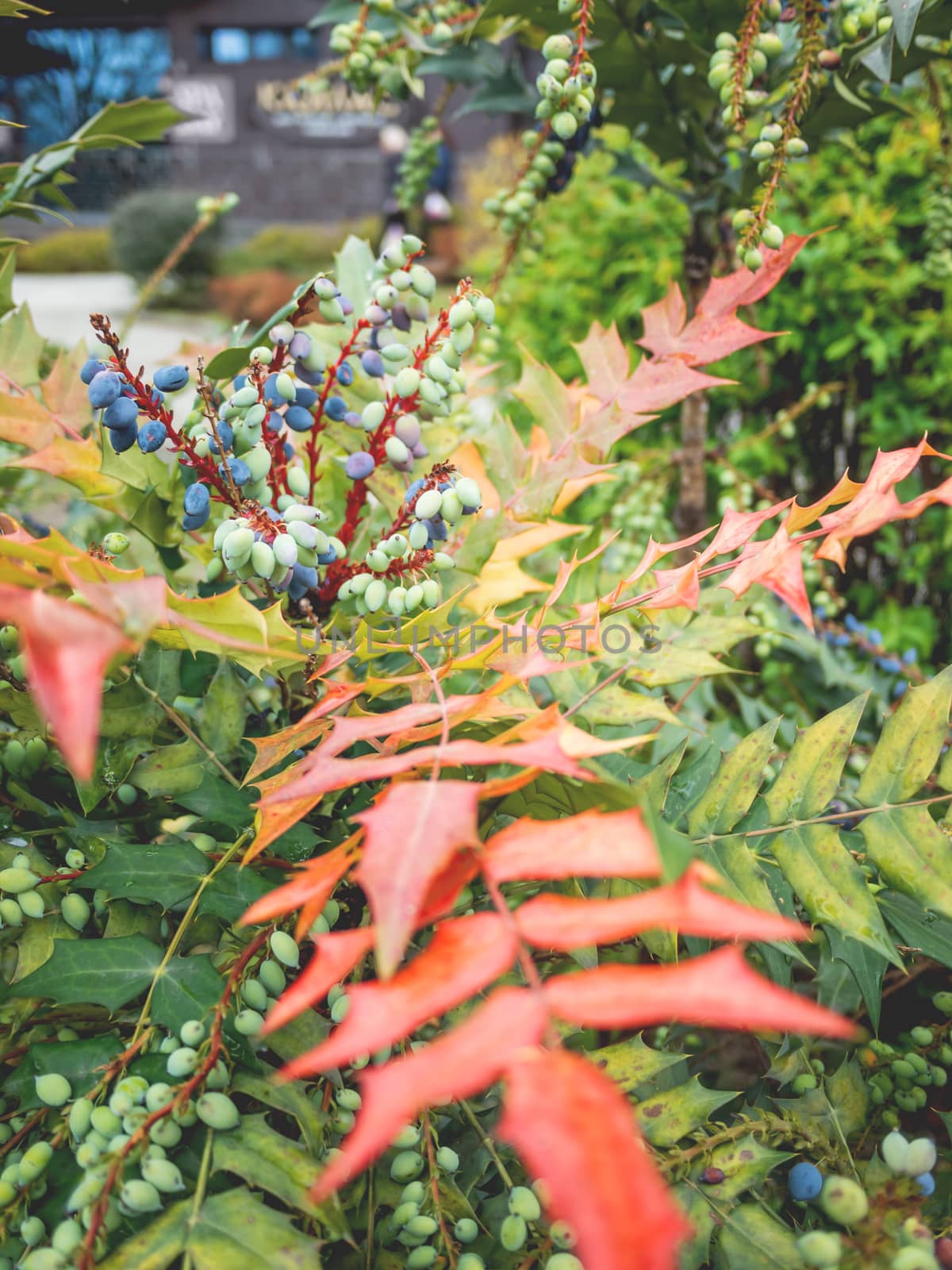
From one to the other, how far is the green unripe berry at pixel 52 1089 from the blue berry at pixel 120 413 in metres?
0.33

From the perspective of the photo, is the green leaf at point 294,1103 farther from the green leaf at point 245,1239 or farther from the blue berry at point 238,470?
the blue berry at point 238,470

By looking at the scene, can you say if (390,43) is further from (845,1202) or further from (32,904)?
(845,1202)

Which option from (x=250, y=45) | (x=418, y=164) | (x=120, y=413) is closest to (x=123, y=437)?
(x=120, y=413)

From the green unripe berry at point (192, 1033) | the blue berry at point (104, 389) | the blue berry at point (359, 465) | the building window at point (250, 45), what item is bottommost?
the green unripe berry at point (192, 1033)

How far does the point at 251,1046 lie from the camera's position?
44cm

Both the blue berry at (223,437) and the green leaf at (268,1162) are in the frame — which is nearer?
the green leaf at (268,1162)

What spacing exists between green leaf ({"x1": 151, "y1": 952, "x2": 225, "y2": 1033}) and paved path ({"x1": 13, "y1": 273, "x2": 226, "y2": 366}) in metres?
5.50

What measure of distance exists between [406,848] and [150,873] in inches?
9.9

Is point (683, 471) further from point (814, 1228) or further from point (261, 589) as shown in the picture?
point (814, 1228)

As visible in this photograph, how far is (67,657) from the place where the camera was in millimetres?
230

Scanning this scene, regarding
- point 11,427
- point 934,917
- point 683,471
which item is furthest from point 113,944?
point 683,471

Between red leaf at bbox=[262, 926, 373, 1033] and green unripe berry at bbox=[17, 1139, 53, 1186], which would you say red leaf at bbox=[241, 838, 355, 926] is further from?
green unripe berry at bbox=[17, 1139, 53, 1186]

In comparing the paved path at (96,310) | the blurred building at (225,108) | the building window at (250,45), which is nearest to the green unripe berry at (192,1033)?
Result: the paved path at (96,310)

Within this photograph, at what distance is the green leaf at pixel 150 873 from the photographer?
460 millimetres
